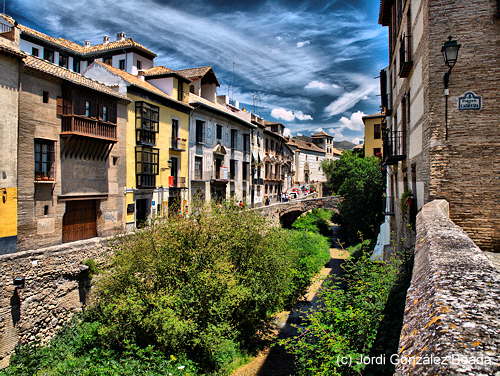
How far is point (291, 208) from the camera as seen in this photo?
3638cm

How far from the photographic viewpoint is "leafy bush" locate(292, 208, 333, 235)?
39812 millimetres

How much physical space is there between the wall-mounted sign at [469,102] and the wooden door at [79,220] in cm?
1649

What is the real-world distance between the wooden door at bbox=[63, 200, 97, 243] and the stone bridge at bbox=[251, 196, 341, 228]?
13.5 metres

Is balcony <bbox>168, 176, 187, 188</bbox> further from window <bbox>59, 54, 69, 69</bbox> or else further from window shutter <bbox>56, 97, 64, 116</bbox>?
window <bbox>59, 54, 69, 69</bbox>

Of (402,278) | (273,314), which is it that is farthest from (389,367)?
(273,314)

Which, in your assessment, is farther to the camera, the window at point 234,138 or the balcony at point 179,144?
the window at point 234,138

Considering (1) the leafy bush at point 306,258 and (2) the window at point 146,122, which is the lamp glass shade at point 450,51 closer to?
(1) the leafy bush at point 306,258

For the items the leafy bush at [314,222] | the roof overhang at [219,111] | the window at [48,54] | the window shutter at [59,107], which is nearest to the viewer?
the window shutter at [59,107]

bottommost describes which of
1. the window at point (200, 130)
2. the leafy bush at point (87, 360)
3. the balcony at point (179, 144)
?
the leafy bush at point (87, 360)

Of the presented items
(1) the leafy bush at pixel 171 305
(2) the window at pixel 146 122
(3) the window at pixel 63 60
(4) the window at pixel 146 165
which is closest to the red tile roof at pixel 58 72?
(2) the window at pixel 146 122

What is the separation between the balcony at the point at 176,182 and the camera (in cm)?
2352

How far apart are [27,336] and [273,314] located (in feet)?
36.4

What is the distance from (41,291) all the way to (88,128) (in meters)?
8.02

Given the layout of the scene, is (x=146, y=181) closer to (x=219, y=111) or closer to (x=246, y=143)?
(x=219, y=111)
